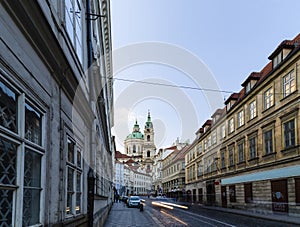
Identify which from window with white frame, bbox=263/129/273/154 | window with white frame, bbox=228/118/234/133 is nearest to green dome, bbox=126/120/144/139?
window with white frame, bbox=228/118/234/133

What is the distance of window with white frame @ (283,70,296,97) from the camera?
79.1 ft

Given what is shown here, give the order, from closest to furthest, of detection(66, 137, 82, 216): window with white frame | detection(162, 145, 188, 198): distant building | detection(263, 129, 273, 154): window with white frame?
detection(66, 137, 82, 216): window with white frame
detection(263, 129, 273, 154): window with white frame
detection(162, 145, 188, 198): distant building

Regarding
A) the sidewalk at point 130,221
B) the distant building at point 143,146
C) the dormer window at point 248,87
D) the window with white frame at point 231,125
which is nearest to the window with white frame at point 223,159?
the window with white frame at point 231,125

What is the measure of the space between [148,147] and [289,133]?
14281 centimetres

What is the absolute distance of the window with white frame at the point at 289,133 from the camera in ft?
78.7

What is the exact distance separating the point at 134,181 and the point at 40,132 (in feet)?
476

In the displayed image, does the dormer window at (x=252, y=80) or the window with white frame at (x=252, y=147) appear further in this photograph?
the dormer window at (x=252, y=80)

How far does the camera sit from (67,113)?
23.5ft

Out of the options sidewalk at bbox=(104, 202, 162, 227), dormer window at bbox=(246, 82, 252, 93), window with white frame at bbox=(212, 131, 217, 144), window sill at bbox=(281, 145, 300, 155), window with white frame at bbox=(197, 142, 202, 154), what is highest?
dormer window at bbox=(246, 82, 252, 93)

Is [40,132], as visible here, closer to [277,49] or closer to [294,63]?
[294,63]

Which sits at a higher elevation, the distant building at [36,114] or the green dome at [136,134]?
the green dome at [136,134]

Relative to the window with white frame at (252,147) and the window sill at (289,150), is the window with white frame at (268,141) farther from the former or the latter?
the window with white frame at (252,147)

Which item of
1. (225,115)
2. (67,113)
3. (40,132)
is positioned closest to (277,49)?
(225,115)

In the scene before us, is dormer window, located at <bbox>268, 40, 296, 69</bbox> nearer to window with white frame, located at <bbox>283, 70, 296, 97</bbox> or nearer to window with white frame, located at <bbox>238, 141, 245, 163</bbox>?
A: window with white frame, located at <bbox>283, 70, 296, 97</bbox>
